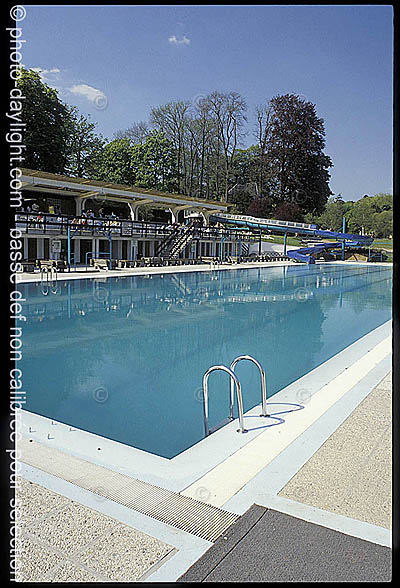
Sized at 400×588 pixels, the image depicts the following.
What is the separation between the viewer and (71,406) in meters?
5.58

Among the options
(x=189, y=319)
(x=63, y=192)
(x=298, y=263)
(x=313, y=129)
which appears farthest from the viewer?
(x=313, y=129)

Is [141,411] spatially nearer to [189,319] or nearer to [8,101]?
[8,101]

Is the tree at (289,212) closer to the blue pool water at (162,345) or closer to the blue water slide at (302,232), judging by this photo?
the blue water slide at (302,232)

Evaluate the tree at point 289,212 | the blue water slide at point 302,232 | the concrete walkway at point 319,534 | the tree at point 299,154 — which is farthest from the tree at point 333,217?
the concrete walkway at point 319,534

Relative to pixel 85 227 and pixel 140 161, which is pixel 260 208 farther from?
pixel 85 227

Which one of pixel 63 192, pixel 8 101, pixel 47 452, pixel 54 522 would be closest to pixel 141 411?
pixel 47 452

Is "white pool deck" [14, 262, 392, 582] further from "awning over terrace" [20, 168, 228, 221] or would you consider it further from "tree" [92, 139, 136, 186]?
"tree" [92, 139, 136, 186]

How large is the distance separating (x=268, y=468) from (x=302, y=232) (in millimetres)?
34992

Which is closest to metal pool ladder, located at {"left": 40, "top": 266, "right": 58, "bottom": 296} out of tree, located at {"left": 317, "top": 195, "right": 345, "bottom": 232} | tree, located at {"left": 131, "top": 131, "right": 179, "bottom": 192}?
tree, located at {"left": 131, "top": 131, "right": 179, "bottom": 192}

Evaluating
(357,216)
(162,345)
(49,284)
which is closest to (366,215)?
(357,216)

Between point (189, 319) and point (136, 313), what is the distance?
1.45m

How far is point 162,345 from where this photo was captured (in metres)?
8.72

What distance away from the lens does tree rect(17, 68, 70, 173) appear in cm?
2942

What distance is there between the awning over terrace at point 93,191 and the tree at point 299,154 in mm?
17903
